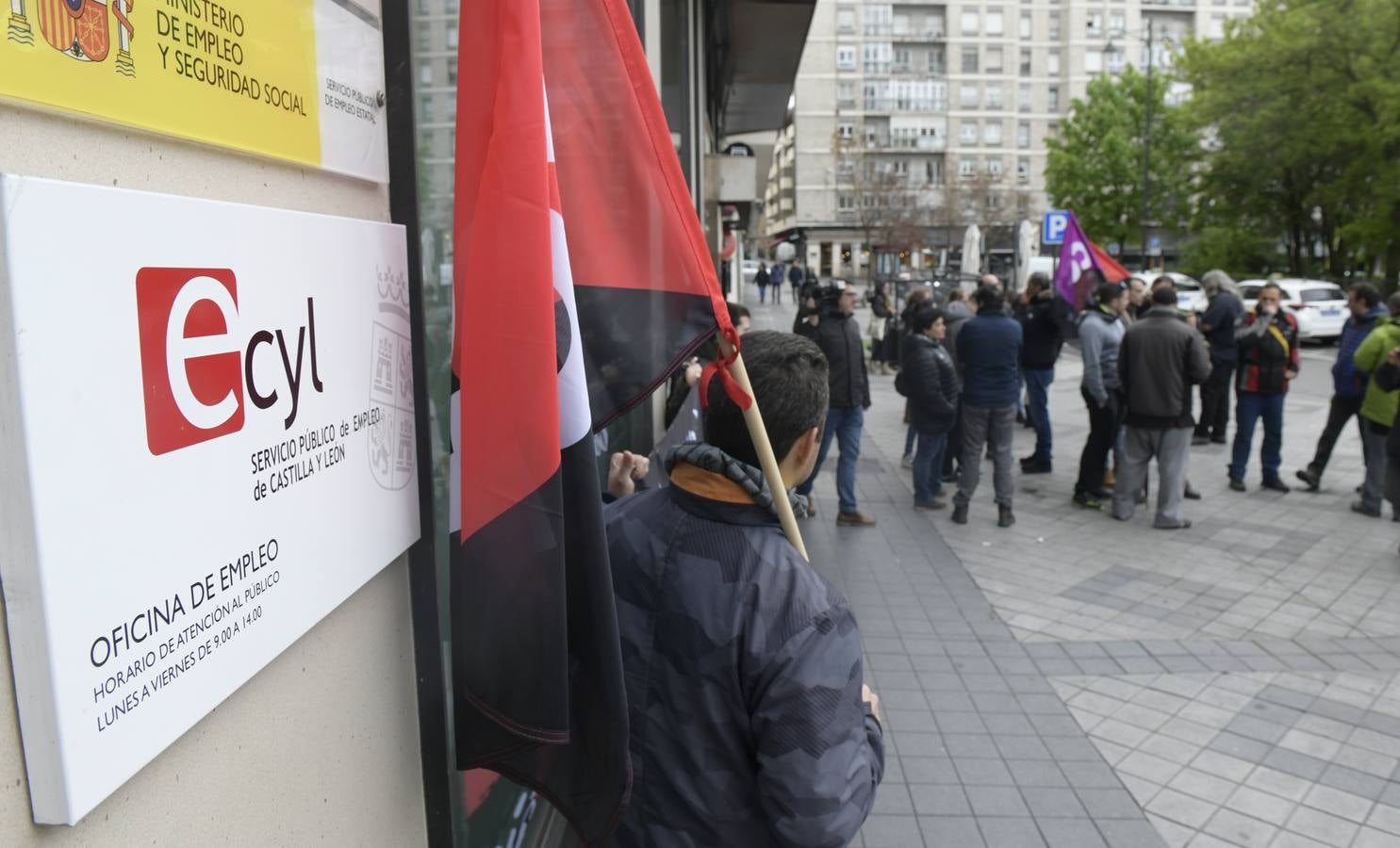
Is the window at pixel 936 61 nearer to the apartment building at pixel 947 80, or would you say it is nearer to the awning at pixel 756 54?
the apartment building at pixel 947 80

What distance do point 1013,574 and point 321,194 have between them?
6.39 m

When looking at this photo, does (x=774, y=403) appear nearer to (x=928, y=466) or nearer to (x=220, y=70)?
(x=220, y=70)

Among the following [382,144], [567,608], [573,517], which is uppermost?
[382,144]

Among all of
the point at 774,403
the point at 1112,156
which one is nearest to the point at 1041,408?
the point at 774,403

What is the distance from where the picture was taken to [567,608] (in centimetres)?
173

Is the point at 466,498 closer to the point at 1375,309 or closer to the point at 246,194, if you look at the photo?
the point at 246,194

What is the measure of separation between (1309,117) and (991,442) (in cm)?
3100

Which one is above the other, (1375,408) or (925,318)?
(925,318)

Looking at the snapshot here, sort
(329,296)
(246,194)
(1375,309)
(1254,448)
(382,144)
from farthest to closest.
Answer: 1. (1254,448)
2. (1375,309)
3. (382,144)
4. (329,296)
5. (246,194)

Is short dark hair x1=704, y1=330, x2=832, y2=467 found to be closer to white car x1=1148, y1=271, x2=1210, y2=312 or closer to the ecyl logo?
the ecyl logo

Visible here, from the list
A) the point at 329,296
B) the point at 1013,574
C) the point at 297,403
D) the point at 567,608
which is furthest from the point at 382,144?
the point at 1013,574

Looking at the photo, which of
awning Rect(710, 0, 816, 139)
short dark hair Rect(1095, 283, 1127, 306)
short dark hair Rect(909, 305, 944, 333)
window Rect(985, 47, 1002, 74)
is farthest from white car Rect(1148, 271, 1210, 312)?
window Rect(985, 47, 1002, 74)

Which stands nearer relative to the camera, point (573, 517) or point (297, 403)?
point (297, 403)

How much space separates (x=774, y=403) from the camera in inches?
81.1
